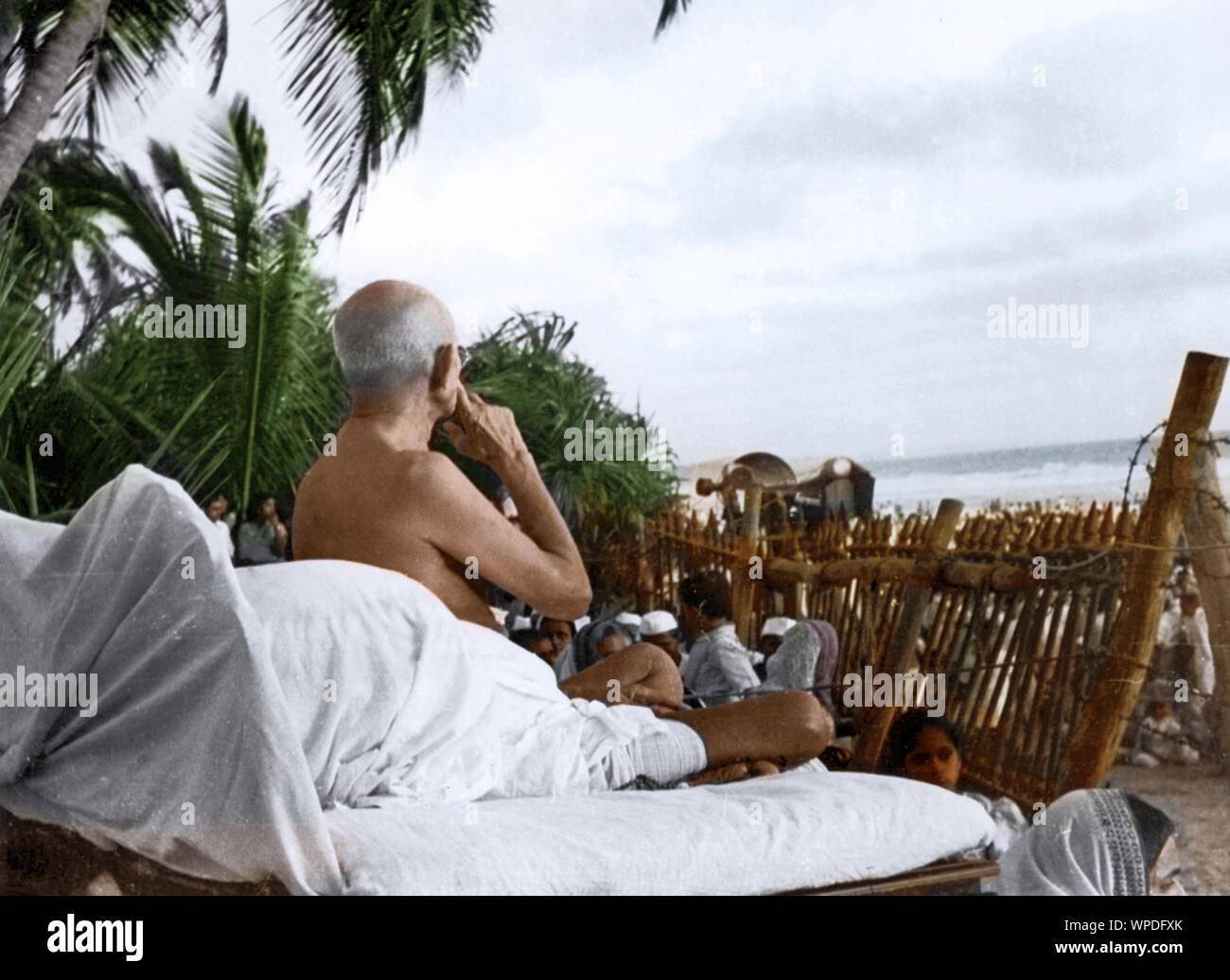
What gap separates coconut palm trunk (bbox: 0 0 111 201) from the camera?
11.2ft

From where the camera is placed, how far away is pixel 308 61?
3.46m

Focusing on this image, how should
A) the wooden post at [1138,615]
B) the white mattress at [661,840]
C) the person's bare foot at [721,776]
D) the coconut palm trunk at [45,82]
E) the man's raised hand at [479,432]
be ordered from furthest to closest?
the coconut palm trunk at [45,82] < the wooden post at [1138,615] < the man's raised hand at [479,432] < the person's bare foot at [721,776] < the white mattress at [661,840]

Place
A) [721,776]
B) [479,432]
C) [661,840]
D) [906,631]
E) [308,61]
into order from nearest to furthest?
[661,840] < [721,776] < [479,432] < [906,631] < [308,61]

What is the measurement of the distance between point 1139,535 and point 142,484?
6.91ft

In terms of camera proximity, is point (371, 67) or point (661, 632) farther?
point (371, 67)

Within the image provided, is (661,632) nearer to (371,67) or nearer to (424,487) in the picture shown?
(424,487)

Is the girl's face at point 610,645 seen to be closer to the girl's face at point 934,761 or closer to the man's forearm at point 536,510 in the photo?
the man's forearm at point 536,510

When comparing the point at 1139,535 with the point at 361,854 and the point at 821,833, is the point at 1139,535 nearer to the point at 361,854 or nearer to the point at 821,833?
the point at 821,833

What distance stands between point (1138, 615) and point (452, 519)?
5.01ft

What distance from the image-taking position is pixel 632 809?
270cm

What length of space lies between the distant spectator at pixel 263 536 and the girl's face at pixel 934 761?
142 cm

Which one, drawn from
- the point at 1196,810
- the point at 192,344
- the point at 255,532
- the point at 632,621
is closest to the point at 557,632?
the point at 632,621

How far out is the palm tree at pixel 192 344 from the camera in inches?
130

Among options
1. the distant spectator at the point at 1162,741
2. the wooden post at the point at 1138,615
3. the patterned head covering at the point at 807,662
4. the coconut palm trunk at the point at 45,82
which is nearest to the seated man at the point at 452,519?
the patterned head covering at the point at 807,662
